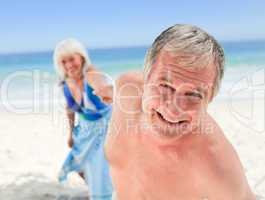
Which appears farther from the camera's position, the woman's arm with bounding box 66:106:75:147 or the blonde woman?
the woman's arm with bounding box 66:106:75:147

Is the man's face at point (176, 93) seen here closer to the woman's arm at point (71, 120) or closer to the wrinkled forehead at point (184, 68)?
the wrinkled forehead at point (184, 68)

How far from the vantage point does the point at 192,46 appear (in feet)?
1.63

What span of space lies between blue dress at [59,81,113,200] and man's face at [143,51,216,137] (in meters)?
1.13

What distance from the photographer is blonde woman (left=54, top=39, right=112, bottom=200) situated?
1.68 meters

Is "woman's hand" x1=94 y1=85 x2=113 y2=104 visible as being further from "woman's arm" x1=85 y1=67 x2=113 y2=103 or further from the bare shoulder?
the bare shoulder

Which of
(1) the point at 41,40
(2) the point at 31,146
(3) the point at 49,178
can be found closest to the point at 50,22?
(1) the point at 41,40

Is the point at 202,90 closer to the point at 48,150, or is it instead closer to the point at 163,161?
the point at 163,161

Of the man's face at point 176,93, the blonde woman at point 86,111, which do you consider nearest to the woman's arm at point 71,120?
the blonde woman at point 86,111

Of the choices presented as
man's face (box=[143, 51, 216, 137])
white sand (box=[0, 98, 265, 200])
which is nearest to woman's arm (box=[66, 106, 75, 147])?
white sand (box=[0, 98, 265, 200])

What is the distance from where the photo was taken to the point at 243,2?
546 inches

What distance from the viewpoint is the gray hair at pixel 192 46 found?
49cm

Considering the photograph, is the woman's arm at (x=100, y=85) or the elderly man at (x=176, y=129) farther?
the woman's arm at (x=100, y=85)

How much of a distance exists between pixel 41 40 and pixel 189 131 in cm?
1300

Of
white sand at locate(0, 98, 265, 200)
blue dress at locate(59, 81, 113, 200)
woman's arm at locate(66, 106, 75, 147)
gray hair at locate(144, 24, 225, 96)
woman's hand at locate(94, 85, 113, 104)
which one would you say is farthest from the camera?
white sand at locate(0, 98, 265, 200)
